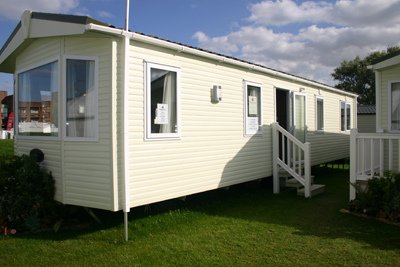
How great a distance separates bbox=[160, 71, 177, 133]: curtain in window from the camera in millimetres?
5168

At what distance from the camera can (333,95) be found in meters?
11.2

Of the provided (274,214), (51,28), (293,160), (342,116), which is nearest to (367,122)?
(342,116)

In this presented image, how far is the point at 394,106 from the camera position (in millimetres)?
6824

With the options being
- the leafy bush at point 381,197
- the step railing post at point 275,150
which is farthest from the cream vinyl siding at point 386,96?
the step railing post at point 275,150

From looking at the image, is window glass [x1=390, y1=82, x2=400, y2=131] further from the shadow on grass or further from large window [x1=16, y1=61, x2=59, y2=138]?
large window [x1=16, y1=61, x2=59, y2=138]

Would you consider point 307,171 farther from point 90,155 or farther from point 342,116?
point 342,116

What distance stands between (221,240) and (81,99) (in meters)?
3.03

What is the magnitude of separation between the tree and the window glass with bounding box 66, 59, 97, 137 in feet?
115

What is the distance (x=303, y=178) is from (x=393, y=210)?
238 cm

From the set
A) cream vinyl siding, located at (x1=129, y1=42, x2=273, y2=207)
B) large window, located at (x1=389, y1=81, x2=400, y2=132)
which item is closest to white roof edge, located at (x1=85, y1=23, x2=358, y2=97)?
cream vinyl siding, located at (x1=129, y1=42, x2=273, y2=207)

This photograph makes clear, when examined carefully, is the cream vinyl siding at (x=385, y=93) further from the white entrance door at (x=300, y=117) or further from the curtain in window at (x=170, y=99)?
the curtain in window at (x=170, y=99)

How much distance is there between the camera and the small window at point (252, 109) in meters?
6.95

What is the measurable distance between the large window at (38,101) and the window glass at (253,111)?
3.99 meters

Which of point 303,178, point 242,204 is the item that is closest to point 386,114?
point 303,178
